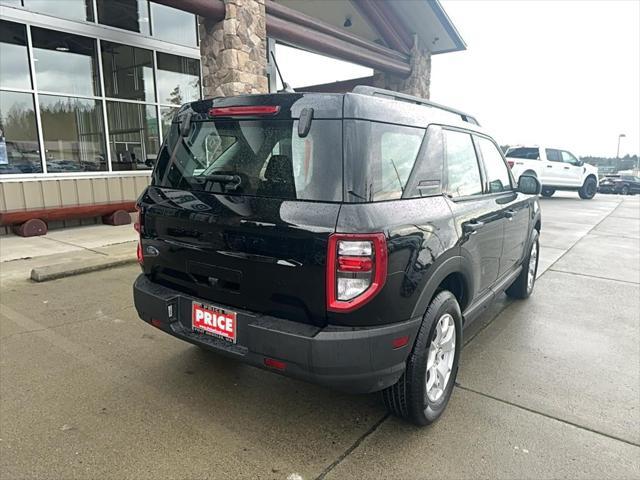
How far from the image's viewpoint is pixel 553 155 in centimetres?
1772

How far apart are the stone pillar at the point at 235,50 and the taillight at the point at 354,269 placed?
6465 millimetres

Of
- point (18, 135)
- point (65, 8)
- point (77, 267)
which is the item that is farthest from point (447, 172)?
point (65, 8)

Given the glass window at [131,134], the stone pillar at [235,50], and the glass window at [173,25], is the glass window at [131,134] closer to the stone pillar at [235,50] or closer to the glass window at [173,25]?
the glass window at [173,25]

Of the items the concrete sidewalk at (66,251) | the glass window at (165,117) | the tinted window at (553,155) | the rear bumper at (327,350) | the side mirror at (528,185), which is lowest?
the concrete sidewalk at (66,251)

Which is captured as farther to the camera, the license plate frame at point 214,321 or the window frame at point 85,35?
the window frame at point 85,35

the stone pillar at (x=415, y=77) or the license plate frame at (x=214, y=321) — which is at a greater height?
the stone pillar at (x=415, y=77)

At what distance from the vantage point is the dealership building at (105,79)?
8031 millimetres

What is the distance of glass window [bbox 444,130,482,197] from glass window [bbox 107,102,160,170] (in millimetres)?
8092

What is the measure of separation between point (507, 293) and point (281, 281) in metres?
3.69

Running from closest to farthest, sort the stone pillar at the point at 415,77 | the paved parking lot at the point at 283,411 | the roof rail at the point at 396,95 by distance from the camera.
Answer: the paved parking lot at the point at 283,411 < the roof rail at the point at 396,95 < the stone pillar at the point at 415,77

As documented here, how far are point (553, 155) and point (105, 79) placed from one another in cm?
1581

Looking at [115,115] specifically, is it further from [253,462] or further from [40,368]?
Result: [253,462]

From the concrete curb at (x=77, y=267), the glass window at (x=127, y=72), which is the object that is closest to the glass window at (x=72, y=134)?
the glass window at (x=127, y=72)

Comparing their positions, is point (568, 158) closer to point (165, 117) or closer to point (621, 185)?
point (621, 185)
